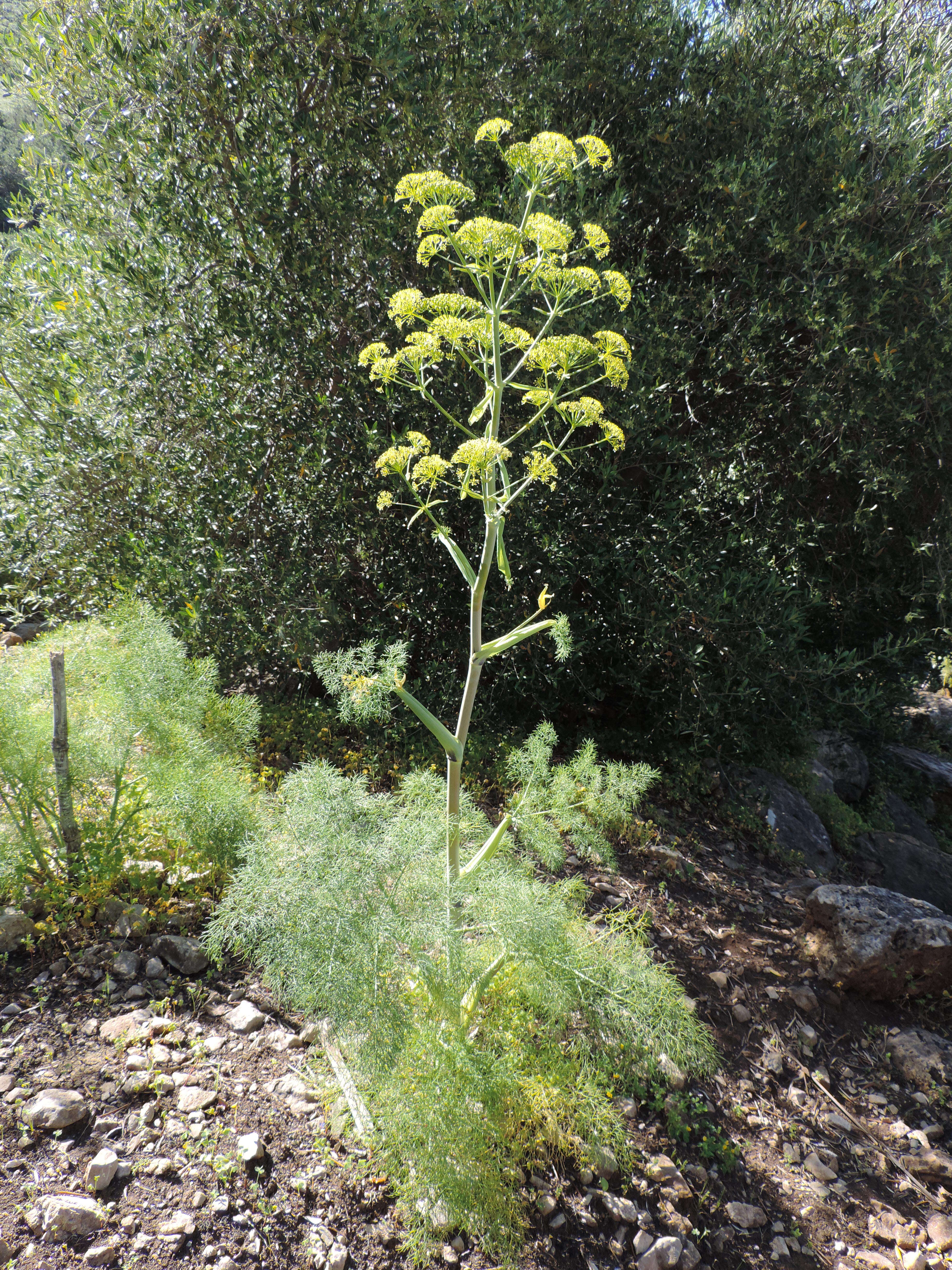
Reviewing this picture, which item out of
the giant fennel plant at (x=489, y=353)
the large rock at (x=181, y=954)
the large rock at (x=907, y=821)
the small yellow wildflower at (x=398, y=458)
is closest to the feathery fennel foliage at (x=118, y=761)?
the large rock at (x=181, y=954)

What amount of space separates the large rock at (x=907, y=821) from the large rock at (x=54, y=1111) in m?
5.56

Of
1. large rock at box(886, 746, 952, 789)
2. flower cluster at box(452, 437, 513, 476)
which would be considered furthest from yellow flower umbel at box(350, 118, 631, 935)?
large rock at box(886, 746, 952, 789)

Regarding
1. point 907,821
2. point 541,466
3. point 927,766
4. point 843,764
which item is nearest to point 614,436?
point 541,466

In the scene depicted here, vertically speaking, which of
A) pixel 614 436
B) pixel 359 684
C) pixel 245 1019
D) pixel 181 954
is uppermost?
pixel 614 436

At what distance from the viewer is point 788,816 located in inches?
190

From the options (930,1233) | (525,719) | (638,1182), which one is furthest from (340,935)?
(525,719)

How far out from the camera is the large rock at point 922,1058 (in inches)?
119

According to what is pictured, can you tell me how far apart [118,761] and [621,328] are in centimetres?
341

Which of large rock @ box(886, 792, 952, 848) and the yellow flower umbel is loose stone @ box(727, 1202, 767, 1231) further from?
large rock @ box(886, 792, 952, 848)

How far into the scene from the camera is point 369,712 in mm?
2488

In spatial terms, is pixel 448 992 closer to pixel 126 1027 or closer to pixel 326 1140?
pixel 326 1140

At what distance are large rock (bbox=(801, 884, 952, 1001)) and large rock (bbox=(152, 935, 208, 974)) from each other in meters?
2.80

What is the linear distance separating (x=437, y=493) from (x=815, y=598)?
2.50 m

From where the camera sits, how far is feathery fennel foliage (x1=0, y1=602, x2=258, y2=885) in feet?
9.02
